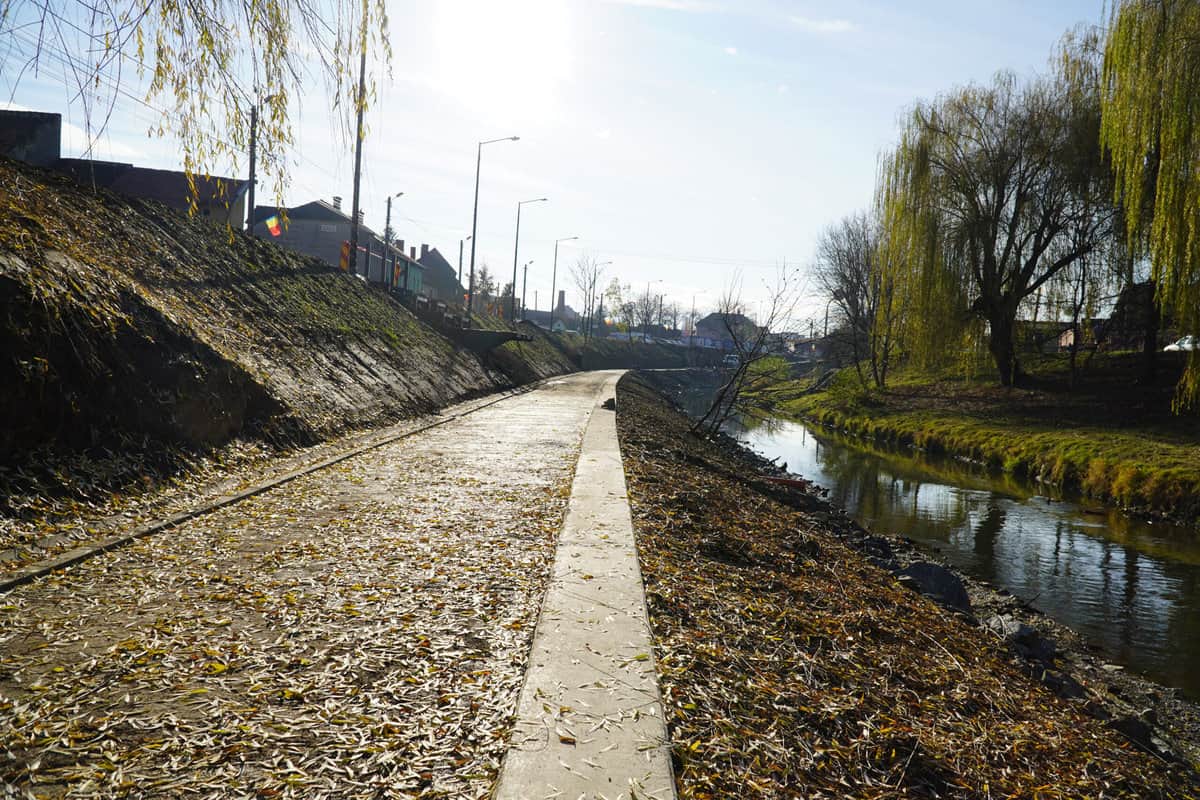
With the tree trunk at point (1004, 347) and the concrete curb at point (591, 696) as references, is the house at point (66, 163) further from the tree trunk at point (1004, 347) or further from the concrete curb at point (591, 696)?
the tree trunk at point (1004, 347)

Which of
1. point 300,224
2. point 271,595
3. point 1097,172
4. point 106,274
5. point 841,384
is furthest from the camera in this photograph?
point 300,224

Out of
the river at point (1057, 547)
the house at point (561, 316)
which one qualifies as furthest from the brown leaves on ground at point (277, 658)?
the house at point (561, 316)

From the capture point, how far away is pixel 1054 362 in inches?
1182

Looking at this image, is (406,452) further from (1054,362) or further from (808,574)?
(1054,362)

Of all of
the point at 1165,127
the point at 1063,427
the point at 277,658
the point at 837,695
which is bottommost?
the point at 837,695

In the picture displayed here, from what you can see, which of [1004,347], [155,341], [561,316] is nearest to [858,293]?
[1004,347]

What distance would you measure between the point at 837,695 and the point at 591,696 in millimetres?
1429

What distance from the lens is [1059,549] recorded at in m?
12.3

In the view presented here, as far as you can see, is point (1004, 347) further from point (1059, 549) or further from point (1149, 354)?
point (1059, 549)

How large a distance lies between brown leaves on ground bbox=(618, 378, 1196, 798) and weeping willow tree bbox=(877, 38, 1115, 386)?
2260 centimetres

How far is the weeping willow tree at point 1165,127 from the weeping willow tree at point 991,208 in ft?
26.4

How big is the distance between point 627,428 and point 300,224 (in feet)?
148

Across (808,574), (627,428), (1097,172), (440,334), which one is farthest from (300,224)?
(808,574)

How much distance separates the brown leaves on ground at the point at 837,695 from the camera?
3.11 m
